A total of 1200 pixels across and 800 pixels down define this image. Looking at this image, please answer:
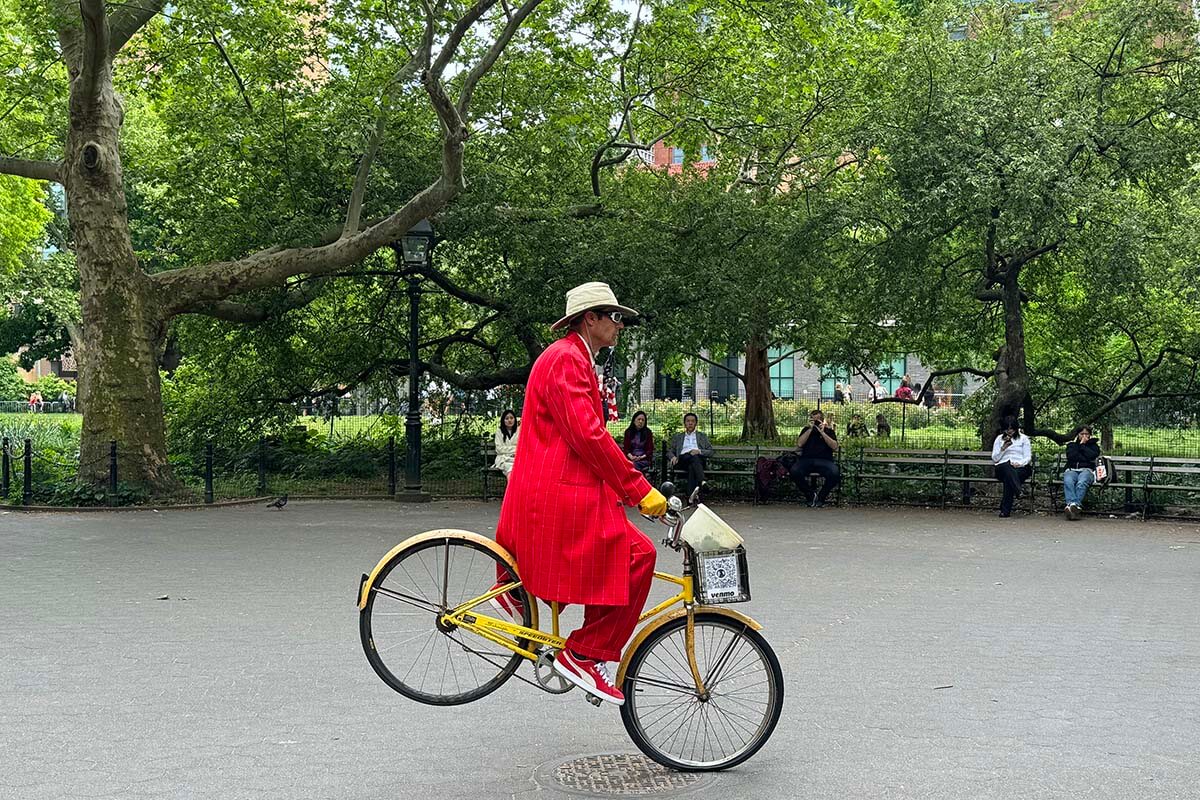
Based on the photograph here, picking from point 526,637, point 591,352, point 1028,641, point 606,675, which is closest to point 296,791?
point 526,637

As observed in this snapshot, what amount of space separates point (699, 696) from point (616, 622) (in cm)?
46

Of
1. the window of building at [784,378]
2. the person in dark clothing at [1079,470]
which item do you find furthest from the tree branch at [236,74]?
the window of building at [784,378]

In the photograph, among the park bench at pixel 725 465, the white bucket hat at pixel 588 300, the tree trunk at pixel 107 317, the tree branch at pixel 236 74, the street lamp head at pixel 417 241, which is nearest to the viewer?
the white bucket hat at pixel 588 300

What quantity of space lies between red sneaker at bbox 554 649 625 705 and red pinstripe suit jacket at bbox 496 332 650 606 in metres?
0.30

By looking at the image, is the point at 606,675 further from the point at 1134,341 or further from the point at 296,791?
the point at 1134,341

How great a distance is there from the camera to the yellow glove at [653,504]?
4727 millimetres

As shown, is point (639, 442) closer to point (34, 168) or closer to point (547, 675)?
point (34, 168)

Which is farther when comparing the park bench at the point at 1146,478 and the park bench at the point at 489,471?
the park bench at the point at 489,471

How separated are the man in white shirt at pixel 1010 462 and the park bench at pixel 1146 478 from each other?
0.86m

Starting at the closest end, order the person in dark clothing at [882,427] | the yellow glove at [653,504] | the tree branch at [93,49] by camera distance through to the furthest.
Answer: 1. the yellow glove at [653,504]
2. the tree branch at [93,49]
3. the person in dark clothing at [882,427]

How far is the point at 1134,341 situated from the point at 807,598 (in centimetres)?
1231

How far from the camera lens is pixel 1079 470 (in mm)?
16750

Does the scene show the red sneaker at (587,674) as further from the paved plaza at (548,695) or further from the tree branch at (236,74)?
the tree branch at (236,74)

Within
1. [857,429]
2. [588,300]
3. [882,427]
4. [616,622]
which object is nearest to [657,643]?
[616,622]
